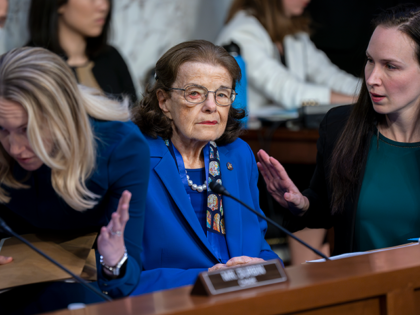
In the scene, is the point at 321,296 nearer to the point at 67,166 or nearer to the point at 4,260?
the point at 67,166

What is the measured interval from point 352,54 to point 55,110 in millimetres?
3993

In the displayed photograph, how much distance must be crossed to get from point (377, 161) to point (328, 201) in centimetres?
24

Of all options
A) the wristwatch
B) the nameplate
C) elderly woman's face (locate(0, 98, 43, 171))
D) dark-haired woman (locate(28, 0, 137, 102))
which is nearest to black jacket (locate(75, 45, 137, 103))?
dark-haired woman (locate(28, 0, 137, 102))

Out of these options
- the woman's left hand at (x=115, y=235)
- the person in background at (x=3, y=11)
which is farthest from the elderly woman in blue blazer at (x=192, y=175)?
the person in background at (x=3, y=11)

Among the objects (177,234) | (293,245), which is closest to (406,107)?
(177,234)

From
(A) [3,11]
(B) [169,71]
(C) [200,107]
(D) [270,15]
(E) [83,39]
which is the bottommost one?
(C) [200,107]

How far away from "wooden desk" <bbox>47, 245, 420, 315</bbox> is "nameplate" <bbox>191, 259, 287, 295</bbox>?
0.02 metres

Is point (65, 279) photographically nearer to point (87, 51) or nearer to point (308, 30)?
point (87, 51)

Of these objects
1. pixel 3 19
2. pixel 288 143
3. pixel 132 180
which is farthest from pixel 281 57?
pixel 132 180

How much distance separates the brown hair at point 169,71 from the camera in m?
1.68

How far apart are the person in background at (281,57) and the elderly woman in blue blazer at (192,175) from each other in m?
2.08

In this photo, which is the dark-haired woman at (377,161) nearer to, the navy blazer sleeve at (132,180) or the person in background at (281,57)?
the navy blazer sleeve at (132,180)

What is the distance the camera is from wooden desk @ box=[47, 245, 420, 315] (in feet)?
3.17

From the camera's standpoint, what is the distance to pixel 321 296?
1.04m
